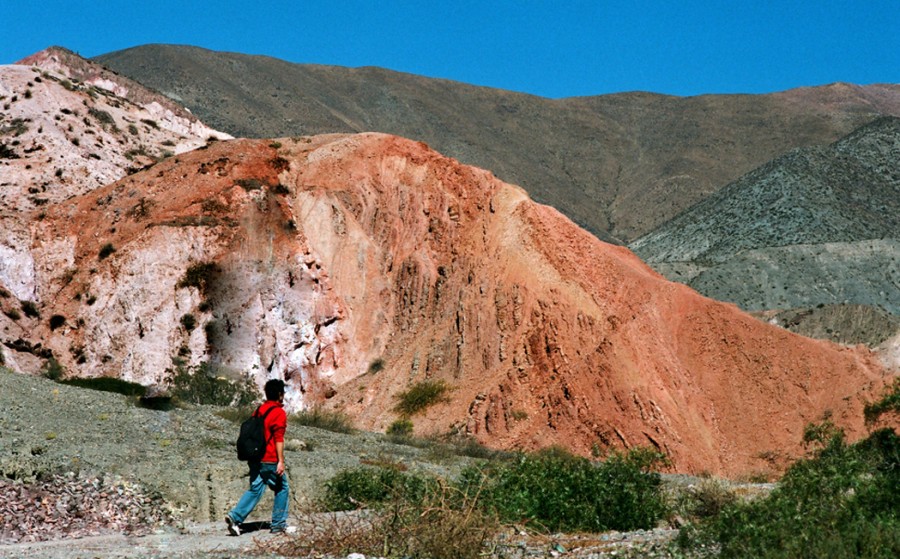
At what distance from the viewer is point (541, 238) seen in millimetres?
34031

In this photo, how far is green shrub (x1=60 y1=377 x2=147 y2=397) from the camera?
2752cm

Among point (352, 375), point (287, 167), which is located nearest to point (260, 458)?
point (352, 375)

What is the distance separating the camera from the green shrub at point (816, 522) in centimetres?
971

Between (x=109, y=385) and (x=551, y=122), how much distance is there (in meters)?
130

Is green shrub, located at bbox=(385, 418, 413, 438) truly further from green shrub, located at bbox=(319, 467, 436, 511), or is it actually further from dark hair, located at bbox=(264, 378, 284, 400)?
dark hair, located at bbox=(264, 378, 284, 400)

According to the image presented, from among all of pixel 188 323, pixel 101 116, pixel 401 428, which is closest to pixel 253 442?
pixel 401 428

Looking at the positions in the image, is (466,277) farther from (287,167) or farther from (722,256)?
(722,256)

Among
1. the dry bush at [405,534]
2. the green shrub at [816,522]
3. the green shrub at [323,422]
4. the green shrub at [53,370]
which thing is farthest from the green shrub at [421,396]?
the dry bush at [405,534]

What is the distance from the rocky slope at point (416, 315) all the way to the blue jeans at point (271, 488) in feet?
51.8

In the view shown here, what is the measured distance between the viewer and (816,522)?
10.9 metres

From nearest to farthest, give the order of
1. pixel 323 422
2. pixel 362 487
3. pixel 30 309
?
pixel 362 487
pixel 323 422
pixel 30 309

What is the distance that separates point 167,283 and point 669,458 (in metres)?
15.5

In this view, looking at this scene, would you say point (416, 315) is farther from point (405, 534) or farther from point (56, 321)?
point (405, 534)

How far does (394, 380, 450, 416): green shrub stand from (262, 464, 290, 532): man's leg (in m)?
17.4
